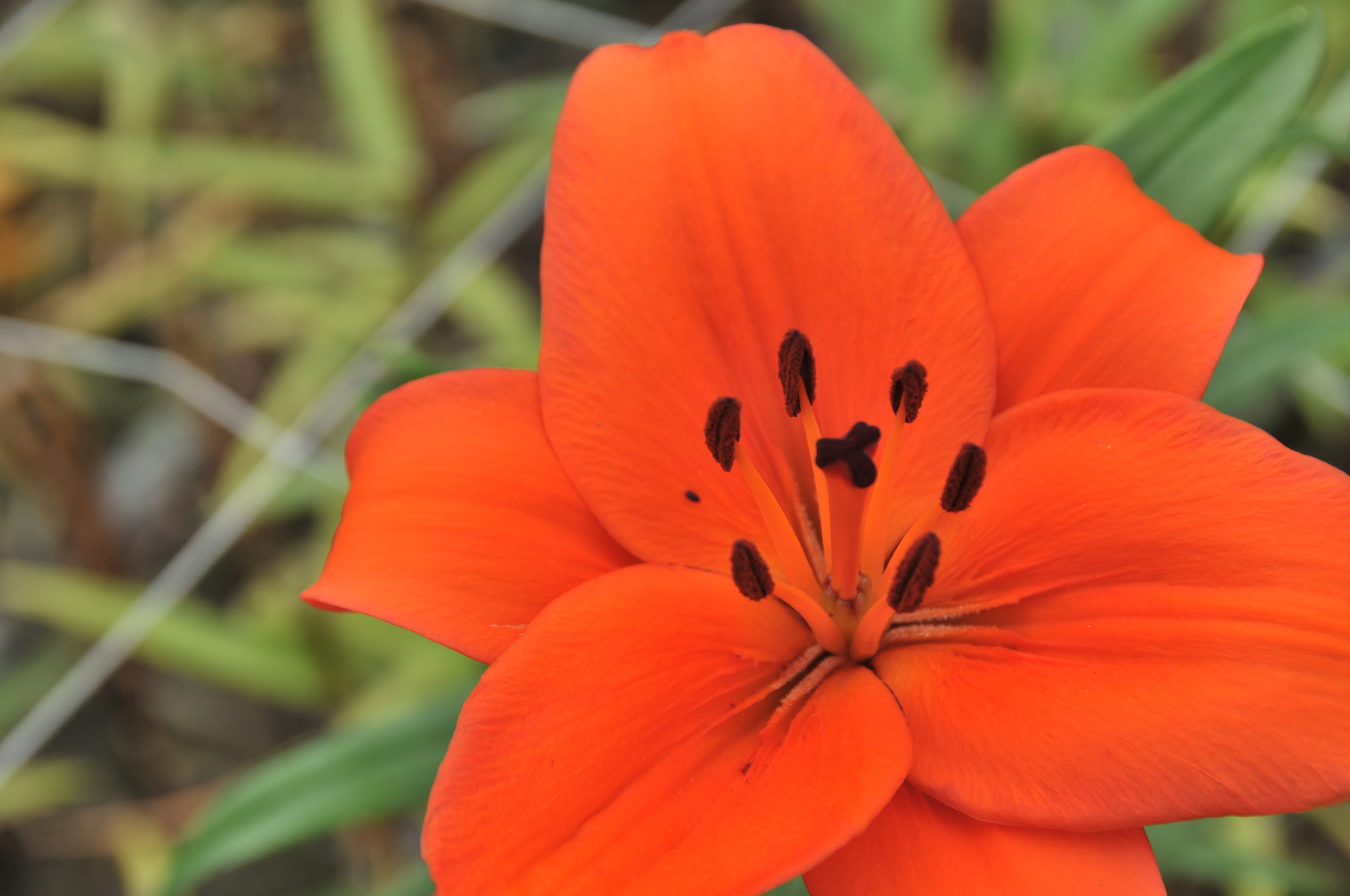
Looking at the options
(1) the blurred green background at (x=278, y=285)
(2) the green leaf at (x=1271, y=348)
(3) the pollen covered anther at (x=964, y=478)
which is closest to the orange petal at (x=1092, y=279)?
(3) the pollen covered anther at (x=964, y=478)

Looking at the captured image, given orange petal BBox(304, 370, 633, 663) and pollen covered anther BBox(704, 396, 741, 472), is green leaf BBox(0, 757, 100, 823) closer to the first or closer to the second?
orange petal BBox(304, 370, 633, 663)

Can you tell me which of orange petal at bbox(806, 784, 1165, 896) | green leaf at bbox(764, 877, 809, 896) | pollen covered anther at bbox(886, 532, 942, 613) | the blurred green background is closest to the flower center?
pollen covered anther at bbox(886, 532, 942, 613)

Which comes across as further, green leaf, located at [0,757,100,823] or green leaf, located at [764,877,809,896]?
green leaf, located at [0,757,100,823]

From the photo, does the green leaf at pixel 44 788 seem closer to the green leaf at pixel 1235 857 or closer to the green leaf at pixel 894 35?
Answer: the green leaf at pixel 1235 857

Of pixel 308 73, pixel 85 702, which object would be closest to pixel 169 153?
pixel 308 73

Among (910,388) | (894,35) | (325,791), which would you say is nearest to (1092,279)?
(910,388)

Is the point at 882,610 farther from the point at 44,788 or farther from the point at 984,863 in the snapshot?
the point at 44,788

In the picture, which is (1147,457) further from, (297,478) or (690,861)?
(297,478)
